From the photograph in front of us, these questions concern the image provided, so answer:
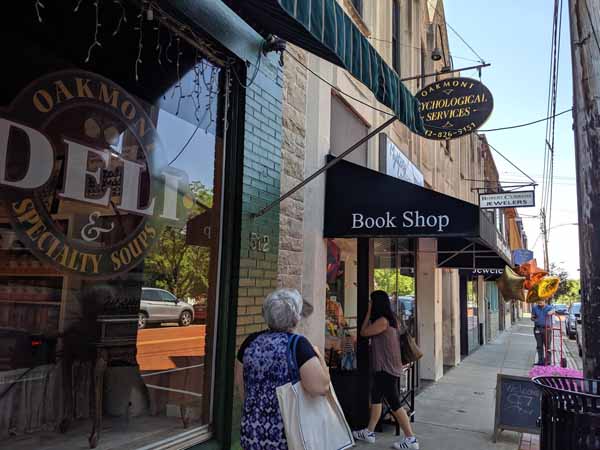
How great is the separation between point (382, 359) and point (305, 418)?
3.38 meters

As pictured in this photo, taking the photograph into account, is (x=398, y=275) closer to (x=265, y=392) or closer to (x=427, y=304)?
(x=427, y=304)

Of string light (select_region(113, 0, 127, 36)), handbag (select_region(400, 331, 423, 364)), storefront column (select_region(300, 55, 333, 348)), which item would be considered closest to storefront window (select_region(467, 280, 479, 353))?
handbag (select_region(400, 331, 423, 364))

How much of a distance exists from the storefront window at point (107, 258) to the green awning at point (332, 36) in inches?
42.7

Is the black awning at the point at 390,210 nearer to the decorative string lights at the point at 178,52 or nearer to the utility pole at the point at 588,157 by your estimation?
the utility pole at the point at 588,157

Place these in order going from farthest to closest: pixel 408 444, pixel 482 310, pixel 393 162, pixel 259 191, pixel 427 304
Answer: pixel 482 310, pixel 427 304, pixel 393 162, pixel 408 444, pixel 259 191

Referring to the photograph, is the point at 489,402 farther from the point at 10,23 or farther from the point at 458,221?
the point at 10,23

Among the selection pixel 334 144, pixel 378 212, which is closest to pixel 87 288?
pixel 378 212

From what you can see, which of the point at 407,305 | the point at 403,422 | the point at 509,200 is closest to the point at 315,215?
the point at 403,422

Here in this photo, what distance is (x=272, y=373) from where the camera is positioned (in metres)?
2.72

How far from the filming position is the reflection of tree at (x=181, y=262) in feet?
13.5

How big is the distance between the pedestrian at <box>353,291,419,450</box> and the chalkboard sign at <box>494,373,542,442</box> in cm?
126

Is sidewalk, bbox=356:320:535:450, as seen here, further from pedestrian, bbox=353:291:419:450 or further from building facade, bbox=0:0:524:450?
building facade, bbox=0:0:524:450

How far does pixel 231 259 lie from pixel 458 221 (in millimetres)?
2311

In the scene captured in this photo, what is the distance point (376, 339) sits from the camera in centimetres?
601
